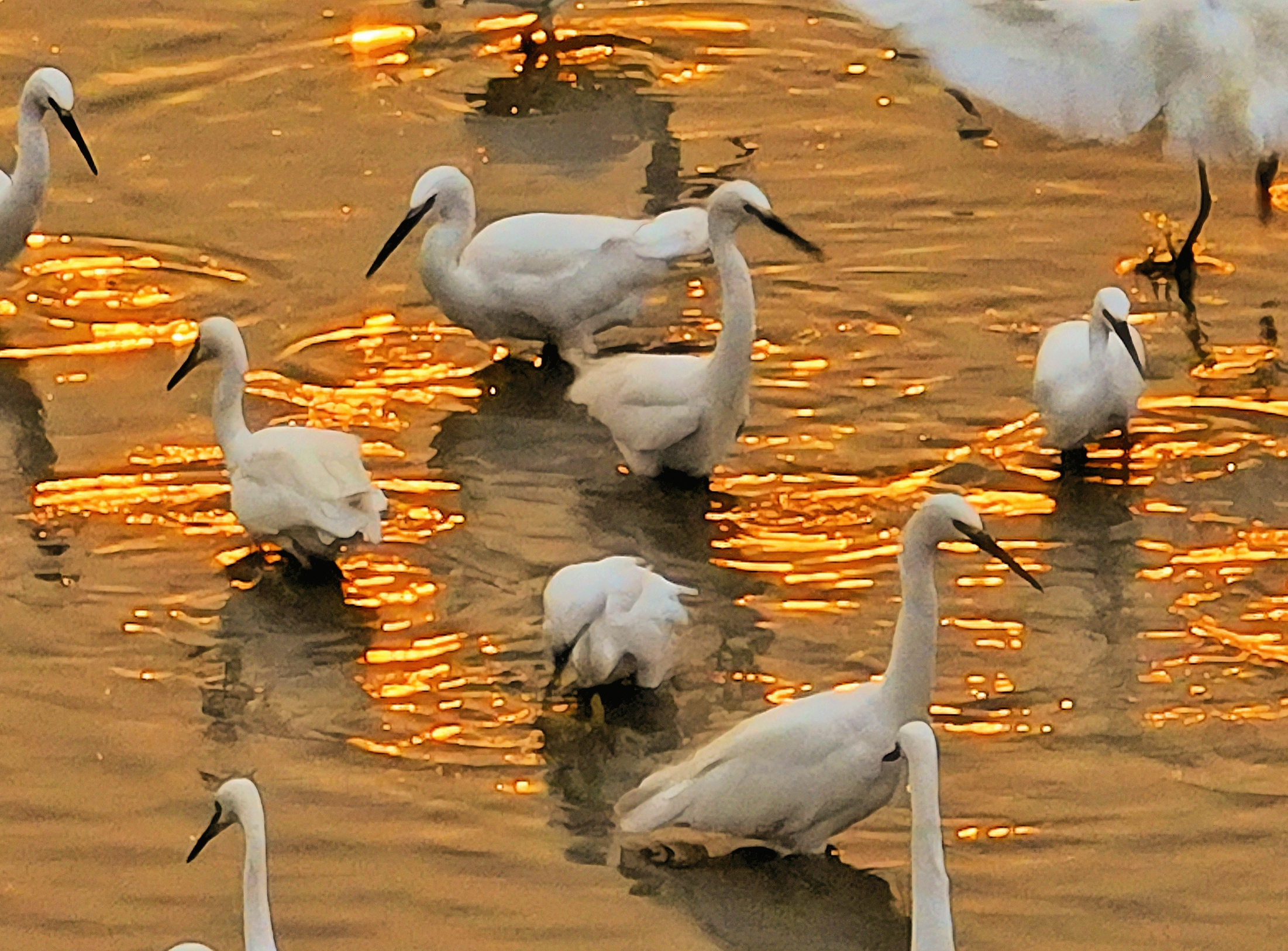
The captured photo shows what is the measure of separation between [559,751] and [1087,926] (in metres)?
1.36

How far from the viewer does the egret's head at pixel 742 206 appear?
7305mm

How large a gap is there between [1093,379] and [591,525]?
150cm

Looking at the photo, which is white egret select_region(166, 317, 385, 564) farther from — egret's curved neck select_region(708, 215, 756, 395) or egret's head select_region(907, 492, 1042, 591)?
egret's head select_region(907, 492, 1042, 591)

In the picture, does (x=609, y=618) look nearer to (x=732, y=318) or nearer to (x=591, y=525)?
(x=591, y=525)

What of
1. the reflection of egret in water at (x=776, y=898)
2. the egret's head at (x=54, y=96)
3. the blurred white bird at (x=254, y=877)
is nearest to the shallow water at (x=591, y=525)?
the reflection of egret in water at (x=776, y=898)

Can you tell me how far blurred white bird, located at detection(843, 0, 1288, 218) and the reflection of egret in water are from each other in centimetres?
276

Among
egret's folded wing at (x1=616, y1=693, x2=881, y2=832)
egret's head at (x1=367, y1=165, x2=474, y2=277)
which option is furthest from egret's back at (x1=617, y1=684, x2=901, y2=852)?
egret's head at (x1=367, y1=165, x2=474, y2=277)

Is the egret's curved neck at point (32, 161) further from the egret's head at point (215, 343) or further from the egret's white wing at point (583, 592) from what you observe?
the egret's white wing at point (583, 592)

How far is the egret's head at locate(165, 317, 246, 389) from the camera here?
725cm

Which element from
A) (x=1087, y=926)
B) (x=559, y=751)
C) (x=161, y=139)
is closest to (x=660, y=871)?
(x=559, y=751)

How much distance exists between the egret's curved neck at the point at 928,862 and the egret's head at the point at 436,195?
3968 mm

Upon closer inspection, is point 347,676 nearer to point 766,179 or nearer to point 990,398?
point 990,398

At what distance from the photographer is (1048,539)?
7.16m

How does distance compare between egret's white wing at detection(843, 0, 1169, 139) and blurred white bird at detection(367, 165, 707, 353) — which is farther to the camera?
blurred white bird at detection(367, 165, 707, 353)
